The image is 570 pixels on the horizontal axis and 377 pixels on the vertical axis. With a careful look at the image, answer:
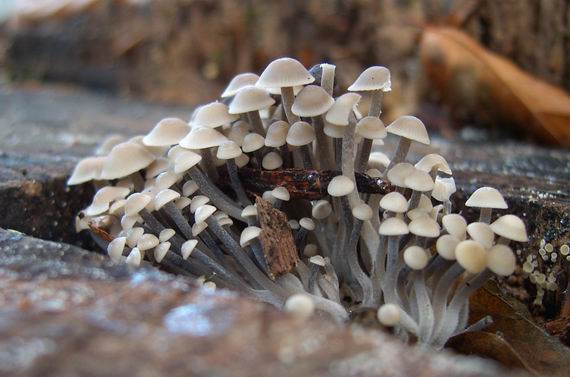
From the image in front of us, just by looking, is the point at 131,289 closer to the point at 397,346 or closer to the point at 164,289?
the point at 164,289

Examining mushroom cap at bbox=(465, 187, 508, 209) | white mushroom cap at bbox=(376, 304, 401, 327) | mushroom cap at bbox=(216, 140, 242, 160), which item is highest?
mushroom cap at bbox=(216, 140, 242, 160)

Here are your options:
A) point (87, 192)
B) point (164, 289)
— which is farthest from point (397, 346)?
point (87, 192)

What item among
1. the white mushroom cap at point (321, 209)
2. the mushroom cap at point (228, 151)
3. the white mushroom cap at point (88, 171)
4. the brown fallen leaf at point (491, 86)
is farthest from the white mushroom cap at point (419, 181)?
the brown fallen leaf at point (491, 86)

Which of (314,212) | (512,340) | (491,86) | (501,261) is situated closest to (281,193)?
(314,212)

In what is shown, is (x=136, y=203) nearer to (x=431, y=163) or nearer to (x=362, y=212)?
(x=362, y=212)

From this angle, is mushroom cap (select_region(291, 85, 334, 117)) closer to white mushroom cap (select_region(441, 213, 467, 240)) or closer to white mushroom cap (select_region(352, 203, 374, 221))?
white mushroom cap (select_region(352, 203, 374, 221))

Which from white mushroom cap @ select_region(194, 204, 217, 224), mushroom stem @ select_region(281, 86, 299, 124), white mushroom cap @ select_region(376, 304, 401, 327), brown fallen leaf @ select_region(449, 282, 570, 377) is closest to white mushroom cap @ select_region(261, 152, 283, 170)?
mushroom stem @ select_region(281, 86, 299, 124)

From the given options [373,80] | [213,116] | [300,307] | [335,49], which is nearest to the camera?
[300,307]
